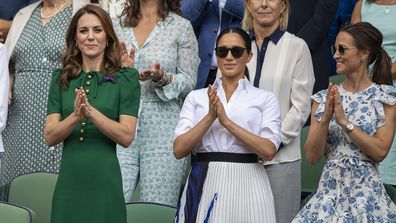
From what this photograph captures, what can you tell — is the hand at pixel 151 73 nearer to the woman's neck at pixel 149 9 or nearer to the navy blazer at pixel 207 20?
the woman's neck at pixel 149 9

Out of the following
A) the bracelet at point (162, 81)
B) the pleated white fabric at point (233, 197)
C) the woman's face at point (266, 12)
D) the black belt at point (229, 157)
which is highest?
the woman's face at point (266, 12)

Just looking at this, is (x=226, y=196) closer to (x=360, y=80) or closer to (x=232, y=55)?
(x=232, y=55)

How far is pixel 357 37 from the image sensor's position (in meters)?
7.18

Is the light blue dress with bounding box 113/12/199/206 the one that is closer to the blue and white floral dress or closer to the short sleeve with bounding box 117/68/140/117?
the short sleeve with bounding box 117/68/140/117

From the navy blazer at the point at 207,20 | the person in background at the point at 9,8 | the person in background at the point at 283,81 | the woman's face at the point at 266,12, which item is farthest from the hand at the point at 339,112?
the person in background at the point at 9,8

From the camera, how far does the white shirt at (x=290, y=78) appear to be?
25.6 ft

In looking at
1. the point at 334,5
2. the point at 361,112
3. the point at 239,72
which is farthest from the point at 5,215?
the point at 334,5

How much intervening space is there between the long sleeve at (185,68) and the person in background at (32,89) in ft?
2.97

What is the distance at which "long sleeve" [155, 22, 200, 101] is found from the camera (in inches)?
322

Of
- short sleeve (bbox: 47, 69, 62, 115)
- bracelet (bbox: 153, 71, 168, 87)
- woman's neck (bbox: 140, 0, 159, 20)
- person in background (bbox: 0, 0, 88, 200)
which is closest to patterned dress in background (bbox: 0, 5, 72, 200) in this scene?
person in background (bbox: 0, 0, 88, 200)

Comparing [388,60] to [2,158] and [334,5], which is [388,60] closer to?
[334,5]

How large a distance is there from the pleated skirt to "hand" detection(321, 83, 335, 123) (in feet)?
1.80

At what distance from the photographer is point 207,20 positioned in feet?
30.6

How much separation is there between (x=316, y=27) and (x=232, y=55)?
7.33 ft
